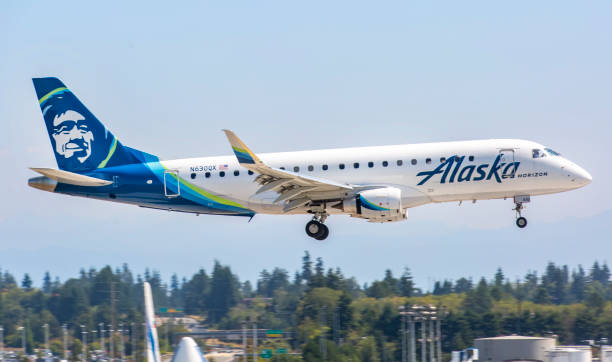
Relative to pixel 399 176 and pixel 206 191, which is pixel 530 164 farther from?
pixel 206 191

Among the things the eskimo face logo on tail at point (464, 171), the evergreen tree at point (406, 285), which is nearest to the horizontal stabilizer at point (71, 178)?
the eskimo face logo on tail at point (464, 171)

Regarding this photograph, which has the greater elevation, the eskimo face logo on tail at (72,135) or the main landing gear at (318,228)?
the eskimo face logo on tail at (72,135)

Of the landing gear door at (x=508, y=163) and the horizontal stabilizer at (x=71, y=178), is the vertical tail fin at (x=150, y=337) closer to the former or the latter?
the horizontal stabilizer at (x=71, y=178)

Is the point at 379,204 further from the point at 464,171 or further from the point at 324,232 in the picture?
the point at 464,171

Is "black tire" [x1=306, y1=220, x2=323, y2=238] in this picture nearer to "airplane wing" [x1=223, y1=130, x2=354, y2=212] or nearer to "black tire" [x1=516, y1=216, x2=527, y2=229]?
"airplane wing" [x1=223, y1=130, x2=354, y2=212]

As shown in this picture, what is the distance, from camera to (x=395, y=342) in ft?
314

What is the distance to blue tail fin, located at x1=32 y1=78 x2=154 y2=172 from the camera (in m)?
49.1

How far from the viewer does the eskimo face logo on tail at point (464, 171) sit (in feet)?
149

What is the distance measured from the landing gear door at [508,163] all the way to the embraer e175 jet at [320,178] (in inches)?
2.0

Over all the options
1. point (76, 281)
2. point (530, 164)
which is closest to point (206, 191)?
point (530, 164)

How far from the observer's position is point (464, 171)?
45.3m

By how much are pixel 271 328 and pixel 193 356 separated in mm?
72151

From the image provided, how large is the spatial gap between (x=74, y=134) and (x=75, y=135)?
0.09m

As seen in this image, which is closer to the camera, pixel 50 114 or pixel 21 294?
pixel 50 114
